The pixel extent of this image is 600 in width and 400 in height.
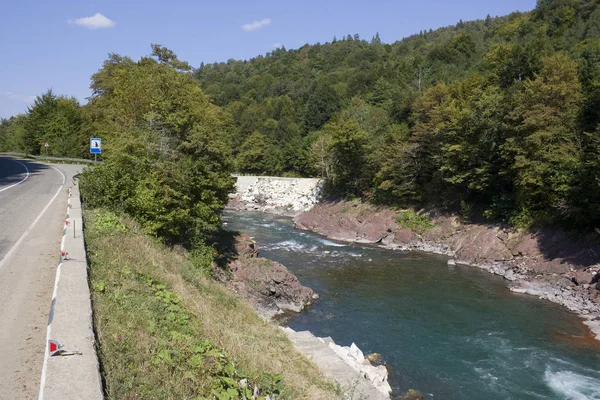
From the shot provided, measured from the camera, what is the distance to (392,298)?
→ 80.1 ft

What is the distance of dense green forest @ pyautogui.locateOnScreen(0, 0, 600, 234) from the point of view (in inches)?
920

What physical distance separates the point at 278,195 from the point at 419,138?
23.7 meters

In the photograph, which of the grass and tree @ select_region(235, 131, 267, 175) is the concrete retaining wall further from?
tree @ select_region(235, 131, 267, 175)

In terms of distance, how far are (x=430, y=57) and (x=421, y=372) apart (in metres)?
76.2

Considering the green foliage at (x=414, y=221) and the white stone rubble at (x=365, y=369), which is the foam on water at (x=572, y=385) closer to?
the white stone rubble at (x=365, y=369)

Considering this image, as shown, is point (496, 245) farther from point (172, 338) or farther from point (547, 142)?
point (172, 338)

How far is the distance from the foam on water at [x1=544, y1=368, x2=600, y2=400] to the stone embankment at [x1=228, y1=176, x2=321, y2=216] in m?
39.9

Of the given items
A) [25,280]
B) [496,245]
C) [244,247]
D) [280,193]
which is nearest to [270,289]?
[244,247]

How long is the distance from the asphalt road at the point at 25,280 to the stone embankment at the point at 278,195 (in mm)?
37308

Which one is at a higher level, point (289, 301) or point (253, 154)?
point (253, 154)

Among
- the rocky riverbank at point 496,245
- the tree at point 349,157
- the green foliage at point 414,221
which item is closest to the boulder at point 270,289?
the rocky riverbank at point 496,245

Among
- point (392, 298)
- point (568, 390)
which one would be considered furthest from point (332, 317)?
point (568, 390)

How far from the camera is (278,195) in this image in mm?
60125

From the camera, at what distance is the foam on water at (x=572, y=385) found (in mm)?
14836
